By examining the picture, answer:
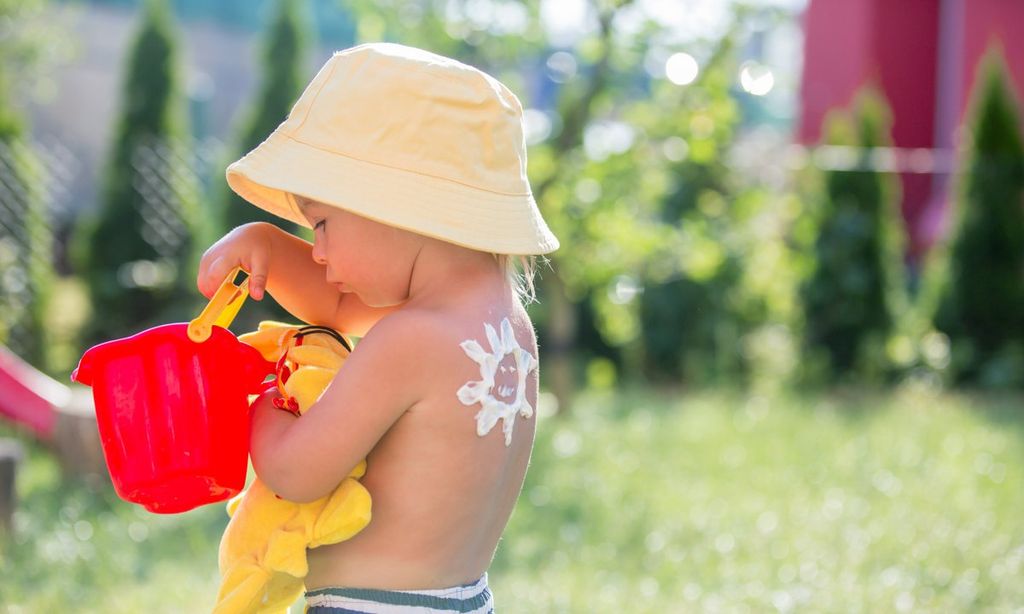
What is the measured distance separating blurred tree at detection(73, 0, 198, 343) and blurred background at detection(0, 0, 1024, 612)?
0.8 inches

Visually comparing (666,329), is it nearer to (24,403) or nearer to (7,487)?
(24,403)

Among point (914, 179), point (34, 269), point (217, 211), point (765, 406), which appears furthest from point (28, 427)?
point (914, 179)

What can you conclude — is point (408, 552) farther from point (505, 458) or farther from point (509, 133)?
point (509, 133)

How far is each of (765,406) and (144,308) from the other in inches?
182

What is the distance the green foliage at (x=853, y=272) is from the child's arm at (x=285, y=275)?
684 centimetres

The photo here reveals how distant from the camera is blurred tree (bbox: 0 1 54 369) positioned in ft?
25.6

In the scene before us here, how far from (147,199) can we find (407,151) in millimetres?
8174

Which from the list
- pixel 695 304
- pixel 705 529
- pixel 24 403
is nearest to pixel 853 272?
pixel 695 304

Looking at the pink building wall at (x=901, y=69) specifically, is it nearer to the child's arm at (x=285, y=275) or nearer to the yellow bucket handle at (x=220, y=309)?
the child's arm at (x=285, y=275)

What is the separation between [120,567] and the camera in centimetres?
386

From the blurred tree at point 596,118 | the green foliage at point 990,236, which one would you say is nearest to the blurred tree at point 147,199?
the blurred tree at point 596,118

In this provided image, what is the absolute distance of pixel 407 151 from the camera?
1597mm

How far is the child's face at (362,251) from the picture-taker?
1.62 m

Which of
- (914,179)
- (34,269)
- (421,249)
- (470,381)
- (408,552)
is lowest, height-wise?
(914,179)
